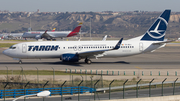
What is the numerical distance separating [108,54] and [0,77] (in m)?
20.5

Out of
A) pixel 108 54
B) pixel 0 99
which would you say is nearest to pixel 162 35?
pixel 108 54

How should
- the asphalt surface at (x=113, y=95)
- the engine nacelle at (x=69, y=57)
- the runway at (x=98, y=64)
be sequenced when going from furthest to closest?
the engine nacelle at (x=69, y=57) < the runway at (x=98, y=64) < the asphalt surface at (x=113, y=95)

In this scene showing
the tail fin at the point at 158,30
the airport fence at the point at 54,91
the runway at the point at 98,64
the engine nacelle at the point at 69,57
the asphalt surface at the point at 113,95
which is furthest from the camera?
the tail fin at the point at 158,30

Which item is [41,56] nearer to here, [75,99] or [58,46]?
[58,46]

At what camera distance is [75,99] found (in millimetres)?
24703

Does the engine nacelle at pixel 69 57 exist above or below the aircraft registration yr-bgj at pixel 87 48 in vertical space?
below

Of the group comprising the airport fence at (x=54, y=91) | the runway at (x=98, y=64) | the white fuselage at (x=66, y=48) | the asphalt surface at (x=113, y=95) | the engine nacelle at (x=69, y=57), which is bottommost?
the asphalt surface at (x=113, y=95)

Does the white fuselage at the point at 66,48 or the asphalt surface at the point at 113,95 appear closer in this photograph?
the asphalt surface at the point at 113,95

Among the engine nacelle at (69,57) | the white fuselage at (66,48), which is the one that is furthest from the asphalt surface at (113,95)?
the white fuselage at (66,48)

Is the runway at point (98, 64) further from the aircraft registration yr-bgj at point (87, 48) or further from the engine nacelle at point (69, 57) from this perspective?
the aircraft registration yr-bgj at point (87, 48)

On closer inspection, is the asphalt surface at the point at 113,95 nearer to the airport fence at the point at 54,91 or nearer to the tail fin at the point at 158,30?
the airport fence at the point at 54,91

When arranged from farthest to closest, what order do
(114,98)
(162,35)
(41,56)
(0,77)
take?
(162,35)
(41,56)
(0,77)
(114,98)

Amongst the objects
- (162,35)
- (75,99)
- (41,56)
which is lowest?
(75,99)

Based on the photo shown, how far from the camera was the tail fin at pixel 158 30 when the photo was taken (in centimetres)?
5019
